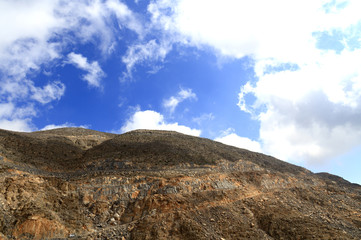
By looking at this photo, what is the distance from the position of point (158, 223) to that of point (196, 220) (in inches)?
123

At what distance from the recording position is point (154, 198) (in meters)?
20.6

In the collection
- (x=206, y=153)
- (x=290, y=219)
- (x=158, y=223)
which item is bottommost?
(x=158, y=223)

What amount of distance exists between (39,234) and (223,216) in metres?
13.8

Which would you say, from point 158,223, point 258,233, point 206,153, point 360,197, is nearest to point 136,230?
point 158,223

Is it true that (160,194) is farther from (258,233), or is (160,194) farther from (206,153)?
(206,153)

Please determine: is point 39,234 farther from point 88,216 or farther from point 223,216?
point 223,216

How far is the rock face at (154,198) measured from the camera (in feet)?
56.2

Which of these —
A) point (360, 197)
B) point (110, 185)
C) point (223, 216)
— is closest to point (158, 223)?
point (223, 216)

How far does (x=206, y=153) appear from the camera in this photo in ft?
113

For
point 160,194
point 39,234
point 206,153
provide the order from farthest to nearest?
1. point 206,153
2. point 160,194
3. point 39,234

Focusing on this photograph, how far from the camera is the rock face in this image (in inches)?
675

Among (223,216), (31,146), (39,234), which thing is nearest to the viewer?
(39,234)

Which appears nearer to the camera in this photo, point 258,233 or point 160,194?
point 258,233

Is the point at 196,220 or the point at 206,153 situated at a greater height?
the point at 206,153
